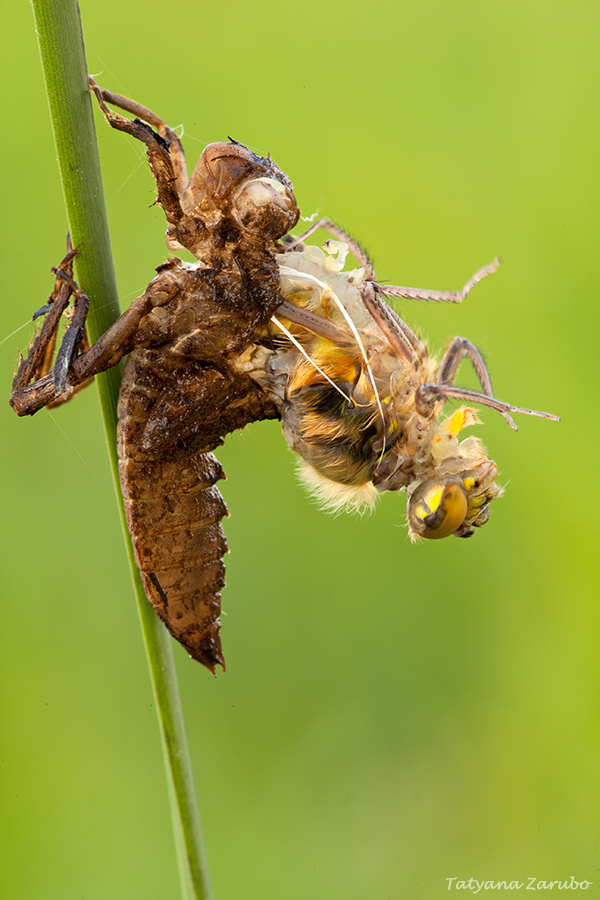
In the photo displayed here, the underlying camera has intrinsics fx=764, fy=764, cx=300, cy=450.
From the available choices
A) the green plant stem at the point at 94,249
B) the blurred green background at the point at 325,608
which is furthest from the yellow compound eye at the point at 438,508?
the blurred green background at the point at 325,608

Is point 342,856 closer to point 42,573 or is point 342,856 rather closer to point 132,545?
point 42,573

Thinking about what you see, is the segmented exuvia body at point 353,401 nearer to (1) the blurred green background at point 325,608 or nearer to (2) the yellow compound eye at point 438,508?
(2) the yellow compound eye at point 438,508

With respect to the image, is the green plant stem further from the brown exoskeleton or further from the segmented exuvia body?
the segmented exuvia body

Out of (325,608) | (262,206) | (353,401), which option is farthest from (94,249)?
(325,608)

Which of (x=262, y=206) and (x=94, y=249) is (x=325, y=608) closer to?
(x=262, y=206)

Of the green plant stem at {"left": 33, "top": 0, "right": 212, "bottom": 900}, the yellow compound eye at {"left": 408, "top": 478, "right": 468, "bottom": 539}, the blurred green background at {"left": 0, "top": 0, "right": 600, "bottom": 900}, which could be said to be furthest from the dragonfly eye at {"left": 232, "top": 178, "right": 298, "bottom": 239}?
the blurred green background at {"left": 0, "top": 0, "right": 600, "bottom": 900}

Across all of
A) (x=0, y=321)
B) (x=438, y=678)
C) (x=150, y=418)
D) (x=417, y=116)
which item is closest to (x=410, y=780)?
(x=438, y=678)
